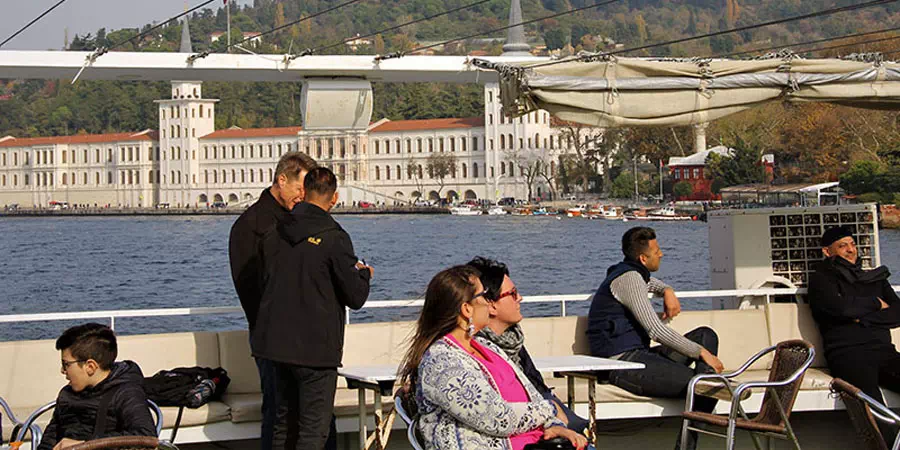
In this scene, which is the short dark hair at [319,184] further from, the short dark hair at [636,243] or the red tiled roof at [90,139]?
the red tiled roof at [90,139]

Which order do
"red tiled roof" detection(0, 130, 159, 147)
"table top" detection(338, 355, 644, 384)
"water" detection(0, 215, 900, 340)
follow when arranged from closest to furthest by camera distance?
"table top" detection(338, 355, 644, 384) < "water" detection(0, 215, 900, 340) < "red tiled roof" detection(0, 130, 159, 147)

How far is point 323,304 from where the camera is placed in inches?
157

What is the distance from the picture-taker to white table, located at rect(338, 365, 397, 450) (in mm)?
3805

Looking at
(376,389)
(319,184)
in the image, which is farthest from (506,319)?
(319,184)

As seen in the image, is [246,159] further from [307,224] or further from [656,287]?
[307,224]

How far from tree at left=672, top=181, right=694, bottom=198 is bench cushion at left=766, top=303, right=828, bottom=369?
76.6m

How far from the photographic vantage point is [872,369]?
17.1ft

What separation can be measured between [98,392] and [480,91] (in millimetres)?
114272

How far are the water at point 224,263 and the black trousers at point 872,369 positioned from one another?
17.9m

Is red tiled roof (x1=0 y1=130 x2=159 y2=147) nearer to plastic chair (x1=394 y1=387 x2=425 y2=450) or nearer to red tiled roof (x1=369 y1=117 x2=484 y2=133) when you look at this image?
red tiled roof (x1=369 y1=117 x2=484 y2=133)

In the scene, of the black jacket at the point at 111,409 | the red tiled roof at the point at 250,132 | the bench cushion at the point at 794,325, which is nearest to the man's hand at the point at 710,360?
the bench cushion at the point at 794,325

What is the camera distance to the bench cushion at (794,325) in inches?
227

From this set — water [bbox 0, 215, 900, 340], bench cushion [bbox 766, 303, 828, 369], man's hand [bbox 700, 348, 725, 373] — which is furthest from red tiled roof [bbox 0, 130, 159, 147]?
man's hand [bbox 700, 348, 725, 373]

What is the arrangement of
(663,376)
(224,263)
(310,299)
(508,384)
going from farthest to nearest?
1. (224,263)
2. (663,376)
3. (310,299)
4. (508,384)
